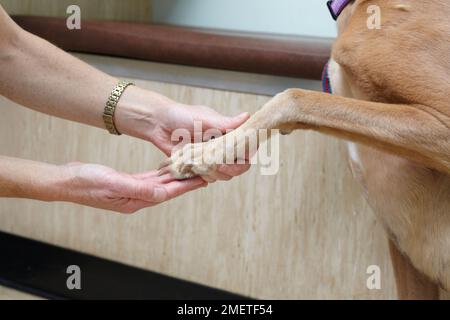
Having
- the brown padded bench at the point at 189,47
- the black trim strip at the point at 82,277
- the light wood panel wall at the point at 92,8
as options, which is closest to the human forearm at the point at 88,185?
the brown padded bench at the point at 189,47

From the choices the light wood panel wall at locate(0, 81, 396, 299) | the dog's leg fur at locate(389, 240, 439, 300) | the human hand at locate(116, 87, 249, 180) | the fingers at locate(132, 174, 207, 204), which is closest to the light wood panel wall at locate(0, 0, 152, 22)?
the light wood panel wall at locate(0, 81, 396, 299)

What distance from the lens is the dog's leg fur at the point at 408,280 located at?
1.54 m

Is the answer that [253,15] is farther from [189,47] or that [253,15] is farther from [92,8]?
[189,47]

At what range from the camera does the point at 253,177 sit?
1805 millimetres

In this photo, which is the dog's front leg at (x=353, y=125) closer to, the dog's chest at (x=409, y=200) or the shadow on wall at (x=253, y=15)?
the dog's chest at (x=409, y=200)

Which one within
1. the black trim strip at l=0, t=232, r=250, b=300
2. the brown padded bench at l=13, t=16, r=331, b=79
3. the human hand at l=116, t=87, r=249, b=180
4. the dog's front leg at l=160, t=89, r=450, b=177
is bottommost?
the black trim strip at l=0, t=232, r=250, b=300

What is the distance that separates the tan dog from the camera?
4.00ft

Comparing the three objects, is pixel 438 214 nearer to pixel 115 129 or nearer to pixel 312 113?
pixel 312 113

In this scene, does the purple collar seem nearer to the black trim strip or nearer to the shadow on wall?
the black trim strip

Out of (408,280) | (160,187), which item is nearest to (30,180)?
(160,187)

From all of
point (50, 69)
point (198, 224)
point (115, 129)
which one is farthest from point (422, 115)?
point (198, 224)

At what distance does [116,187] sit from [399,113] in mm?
486

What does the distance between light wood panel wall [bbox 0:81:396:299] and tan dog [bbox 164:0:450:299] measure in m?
0.25
